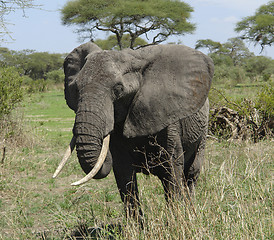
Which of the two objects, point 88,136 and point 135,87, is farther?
point 135,87

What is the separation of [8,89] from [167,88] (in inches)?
192

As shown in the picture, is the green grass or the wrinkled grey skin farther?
the green grass

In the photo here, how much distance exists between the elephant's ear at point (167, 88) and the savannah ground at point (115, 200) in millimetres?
659

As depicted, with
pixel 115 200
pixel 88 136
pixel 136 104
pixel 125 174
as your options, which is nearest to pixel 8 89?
pixel 115 200

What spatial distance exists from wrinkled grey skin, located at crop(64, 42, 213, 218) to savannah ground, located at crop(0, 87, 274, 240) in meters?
0.33

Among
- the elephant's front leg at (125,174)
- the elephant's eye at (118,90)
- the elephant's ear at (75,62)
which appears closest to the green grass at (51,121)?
the elephant's ear at (75,62)

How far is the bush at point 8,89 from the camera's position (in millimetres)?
7480

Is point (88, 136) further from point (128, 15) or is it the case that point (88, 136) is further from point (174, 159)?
point (128, 15)

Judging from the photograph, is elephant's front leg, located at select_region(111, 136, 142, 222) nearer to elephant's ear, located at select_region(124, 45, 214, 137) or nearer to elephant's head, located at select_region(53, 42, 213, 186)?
elephant's head, located at select_region(53, 42, 213, 186)

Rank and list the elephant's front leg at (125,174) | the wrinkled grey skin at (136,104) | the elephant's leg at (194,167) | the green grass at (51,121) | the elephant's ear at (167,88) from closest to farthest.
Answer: the wrinkled grey skin at (136,104) < the elephant's ear at (167,88) < the elephant's front leg at (125,174) < the elephant's leg at (194,167) < the green grass at (51,121)

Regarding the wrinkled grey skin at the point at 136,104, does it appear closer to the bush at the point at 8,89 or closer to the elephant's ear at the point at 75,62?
the elephant's ear at the point at 75,62

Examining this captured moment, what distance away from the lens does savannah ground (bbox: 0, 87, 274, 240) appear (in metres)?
3.27

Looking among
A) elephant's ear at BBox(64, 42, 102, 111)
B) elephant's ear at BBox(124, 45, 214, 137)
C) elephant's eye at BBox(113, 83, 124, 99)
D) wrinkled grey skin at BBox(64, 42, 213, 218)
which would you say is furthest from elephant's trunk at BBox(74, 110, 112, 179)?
elephant's ear at BBox(64, 42, 102, 111)

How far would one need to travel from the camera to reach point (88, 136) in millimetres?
2955
